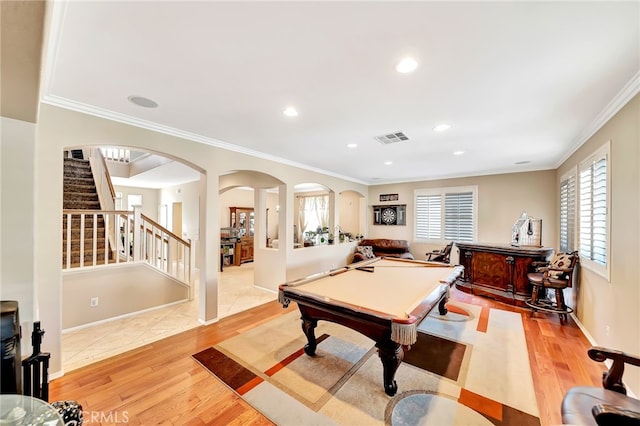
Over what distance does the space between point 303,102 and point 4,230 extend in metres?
2.59

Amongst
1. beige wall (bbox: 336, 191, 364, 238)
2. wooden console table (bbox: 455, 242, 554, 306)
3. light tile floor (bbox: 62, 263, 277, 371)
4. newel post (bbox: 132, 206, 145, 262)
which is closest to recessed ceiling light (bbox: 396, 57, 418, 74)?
wooden console table (bbox: 455, 242, 554, 306)

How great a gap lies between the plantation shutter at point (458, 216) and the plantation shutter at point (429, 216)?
0.18 metres

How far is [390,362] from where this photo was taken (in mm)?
2203

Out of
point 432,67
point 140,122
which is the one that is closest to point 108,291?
point 140,122

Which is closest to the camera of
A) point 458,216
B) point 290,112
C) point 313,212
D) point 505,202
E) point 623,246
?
point 623,246

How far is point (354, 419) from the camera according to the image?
195cm

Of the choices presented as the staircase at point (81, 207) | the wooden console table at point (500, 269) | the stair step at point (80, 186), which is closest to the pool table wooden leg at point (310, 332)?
the wooden console table at point (500, 269)

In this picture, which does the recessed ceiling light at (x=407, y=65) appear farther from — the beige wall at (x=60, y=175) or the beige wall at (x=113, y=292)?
the beige wall at (x=113, y=292)

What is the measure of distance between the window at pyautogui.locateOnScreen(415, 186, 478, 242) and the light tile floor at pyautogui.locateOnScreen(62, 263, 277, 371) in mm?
4603

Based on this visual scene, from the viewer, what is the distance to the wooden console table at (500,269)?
468 cm

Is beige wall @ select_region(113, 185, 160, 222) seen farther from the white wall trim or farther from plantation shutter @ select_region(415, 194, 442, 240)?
plantation shutter @ select_region(415, 194, 442, 240)

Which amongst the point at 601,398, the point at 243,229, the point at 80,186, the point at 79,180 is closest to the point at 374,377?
the point at 601,398

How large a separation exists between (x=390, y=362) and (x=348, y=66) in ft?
8.12

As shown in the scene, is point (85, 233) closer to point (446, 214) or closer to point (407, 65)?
point (407, 65)
